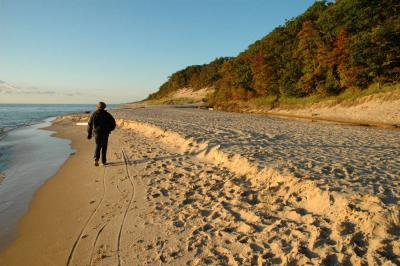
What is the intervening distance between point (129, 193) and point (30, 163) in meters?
6.23

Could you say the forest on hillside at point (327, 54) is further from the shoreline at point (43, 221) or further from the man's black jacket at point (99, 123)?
the shoreline at point (43, 221)

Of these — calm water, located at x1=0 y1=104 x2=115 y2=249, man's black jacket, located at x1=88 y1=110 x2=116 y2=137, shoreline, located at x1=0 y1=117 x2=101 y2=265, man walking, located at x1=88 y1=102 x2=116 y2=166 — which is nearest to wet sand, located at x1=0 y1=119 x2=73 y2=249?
calm water, located at x1=0 y1=104 x2=115 y2=249

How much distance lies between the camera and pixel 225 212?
5105 millimetres

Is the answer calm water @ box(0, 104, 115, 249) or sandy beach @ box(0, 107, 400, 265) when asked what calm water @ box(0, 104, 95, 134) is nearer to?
calm water @ box(0, 104, 115, 249)

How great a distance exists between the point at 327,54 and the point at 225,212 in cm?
2517

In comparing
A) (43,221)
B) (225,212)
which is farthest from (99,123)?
(225,212)

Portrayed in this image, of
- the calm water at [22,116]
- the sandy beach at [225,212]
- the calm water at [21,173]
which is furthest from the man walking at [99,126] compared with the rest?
the calm water at [22,116]

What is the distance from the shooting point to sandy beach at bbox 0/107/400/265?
3877mm

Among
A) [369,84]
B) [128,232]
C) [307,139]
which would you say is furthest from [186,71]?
[128,232]

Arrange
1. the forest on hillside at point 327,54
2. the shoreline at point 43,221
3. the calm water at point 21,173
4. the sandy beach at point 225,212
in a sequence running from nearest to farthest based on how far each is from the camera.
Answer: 1. the sandy beach at point 225,212
2. the shoreline at point 43,221
3. the calm water at point 21,173
4. the forest on hillside at point 327,54

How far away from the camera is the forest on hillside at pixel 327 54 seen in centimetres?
2202

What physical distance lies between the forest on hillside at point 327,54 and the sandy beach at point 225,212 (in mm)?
16180

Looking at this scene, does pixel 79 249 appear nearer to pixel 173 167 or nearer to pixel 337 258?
pixel 337 258

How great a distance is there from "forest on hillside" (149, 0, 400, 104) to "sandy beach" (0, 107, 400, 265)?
1618cm
